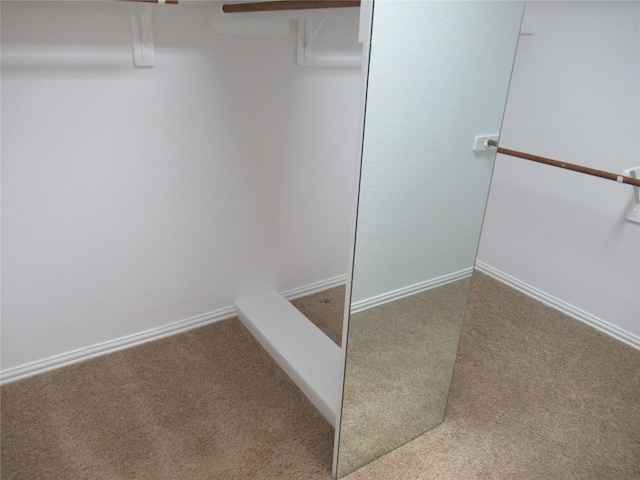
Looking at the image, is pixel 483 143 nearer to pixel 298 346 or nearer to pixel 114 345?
pixel 298 346

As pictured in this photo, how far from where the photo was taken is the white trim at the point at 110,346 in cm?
187

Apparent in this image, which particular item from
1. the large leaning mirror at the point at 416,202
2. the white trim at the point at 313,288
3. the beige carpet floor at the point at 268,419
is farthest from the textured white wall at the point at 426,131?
the white trim at the point at 313,288

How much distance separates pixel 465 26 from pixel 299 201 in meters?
1.31

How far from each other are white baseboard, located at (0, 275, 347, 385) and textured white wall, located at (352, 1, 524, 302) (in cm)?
116

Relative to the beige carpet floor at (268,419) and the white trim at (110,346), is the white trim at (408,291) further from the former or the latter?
the white trim at (110,346)

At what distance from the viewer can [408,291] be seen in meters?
1.46

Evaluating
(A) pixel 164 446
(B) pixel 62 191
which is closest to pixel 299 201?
(B) pixel 62 191

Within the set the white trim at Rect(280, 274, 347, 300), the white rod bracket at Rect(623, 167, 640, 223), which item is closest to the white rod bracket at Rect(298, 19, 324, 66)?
the white trim at Rect(280, 274, 347, 300)

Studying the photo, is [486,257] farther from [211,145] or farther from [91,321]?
[91,321]

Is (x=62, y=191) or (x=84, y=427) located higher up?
(x=62, y=191)

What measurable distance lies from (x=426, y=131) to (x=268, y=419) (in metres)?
1.15

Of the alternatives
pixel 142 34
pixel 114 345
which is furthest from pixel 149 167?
pixel 114 345

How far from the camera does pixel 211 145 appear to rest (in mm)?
2000

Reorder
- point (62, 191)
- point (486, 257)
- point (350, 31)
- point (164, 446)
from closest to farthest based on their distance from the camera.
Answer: point (164, 446), point (62, 191), point (350, 31), point (486, 257)
